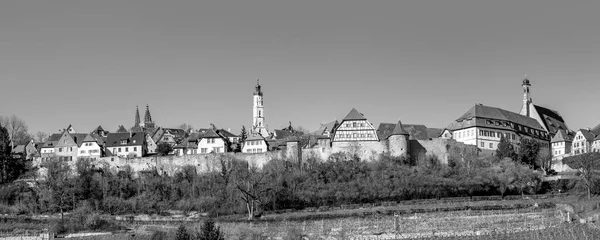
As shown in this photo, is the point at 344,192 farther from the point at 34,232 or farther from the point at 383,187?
the point at 34,232

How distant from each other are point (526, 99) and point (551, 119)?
356 cm

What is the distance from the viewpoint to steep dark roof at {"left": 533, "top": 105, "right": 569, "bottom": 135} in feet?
277

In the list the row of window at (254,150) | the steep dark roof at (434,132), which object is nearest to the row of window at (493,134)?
the steep dark roof at (434,132)

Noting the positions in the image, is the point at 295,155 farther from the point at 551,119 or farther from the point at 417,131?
the point at 551,119

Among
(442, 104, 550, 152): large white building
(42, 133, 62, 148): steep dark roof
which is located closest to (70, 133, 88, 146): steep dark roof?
(42, 133, 62, 148): steep dark roof

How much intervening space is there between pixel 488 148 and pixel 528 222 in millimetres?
22366

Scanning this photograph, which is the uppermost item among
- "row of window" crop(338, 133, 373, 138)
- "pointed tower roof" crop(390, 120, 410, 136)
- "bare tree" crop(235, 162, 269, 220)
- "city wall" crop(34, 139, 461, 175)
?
"pointed tower roof" crop(390, 120, 410, 136)

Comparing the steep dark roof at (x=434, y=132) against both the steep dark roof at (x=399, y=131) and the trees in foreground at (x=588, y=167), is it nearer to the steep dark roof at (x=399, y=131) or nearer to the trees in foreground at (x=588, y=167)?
the steep dark roof at (x=399, y=131)

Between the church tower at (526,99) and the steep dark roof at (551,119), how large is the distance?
3.06 ft

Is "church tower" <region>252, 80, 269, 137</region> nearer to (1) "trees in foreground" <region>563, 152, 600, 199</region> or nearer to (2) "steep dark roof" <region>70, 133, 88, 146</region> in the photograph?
(2) "steep dark roof" <region>70, 133, 88, 146</region>

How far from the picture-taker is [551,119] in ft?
285

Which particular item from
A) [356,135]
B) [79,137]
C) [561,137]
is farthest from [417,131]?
[79,137]

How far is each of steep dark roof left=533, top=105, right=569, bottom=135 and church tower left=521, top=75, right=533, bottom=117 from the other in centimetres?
93

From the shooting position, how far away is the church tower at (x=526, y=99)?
87.8m
